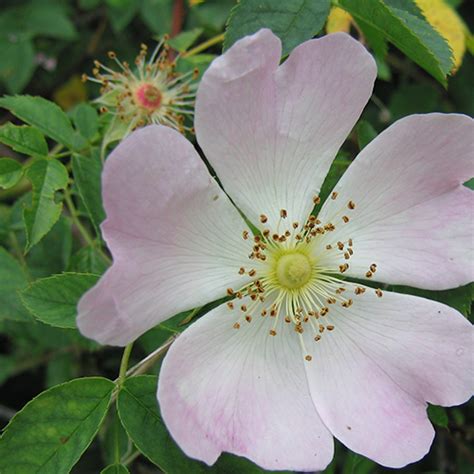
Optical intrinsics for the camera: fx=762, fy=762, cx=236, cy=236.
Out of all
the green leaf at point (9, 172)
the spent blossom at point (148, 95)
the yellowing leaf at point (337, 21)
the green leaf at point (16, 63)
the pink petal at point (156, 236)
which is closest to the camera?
the pink petal at point (156, 236)

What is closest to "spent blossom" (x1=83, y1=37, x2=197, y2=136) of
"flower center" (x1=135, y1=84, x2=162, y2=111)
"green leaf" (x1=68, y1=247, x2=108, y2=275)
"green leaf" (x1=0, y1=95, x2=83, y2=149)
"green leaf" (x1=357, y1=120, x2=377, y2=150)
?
"flower center" (x1=135, y1=84, x2=162, y2=111)

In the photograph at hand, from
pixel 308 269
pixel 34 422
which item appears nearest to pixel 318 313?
pixel 308 269

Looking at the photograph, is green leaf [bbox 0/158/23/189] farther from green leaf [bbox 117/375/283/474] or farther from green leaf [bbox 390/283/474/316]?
green leaf [bbox 390/283/474/316]

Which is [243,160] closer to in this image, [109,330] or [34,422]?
[109,330]

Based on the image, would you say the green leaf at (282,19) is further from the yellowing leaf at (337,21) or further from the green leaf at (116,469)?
the green leaf at (116,469)

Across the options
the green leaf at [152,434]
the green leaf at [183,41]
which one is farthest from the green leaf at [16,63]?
Answer: the green leaf at [152,434]

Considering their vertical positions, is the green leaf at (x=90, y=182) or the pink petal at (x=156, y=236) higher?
the pink petal at (x=156, y=236)

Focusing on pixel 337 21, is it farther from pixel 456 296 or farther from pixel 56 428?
pixel 56 428
